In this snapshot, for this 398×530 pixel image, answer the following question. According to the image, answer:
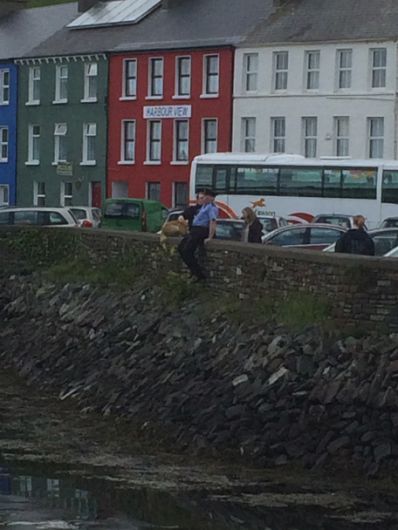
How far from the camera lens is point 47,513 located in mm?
20000

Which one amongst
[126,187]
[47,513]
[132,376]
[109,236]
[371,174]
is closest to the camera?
[47,513]

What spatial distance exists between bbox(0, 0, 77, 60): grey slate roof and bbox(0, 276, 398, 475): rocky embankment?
46.1 m

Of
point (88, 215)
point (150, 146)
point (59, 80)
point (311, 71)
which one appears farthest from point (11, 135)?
point (88, 215)

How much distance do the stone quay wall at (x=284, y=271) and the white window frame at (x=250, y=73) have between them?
2754 centimetres

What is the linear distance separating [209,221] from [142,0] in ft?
150

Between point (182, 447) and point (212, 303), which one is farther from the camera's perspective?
point (212, 303)

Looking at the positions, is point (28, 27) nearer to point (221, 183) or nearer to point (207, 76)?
point (207, 76)

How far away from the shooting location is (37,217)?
48.8 meters

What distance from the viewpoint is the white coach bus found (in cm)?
5016

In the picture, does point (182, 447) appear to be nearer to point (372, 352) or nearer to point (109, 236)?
point (372, 352)

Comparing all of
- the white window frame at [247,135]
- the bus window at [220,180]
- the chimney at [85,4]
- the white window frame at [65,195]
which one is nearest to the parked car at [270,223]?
the bus window at [220,180]

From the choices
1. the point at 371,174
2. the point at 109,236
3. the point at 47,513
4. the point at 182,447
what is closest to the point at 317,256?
the point at 182,447

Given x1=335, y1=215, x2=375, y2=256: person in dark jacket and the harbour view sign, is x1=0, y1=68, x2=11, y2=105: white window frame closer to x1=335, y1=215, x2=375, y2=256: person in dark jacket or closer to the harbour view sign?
the harbour view sign

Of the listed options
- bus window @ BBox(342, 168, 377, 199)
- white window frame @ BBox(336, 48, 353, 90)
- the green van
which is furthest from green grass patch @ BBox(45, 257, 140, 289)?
white window frame @ BBox(336, 48, 353, 90)
